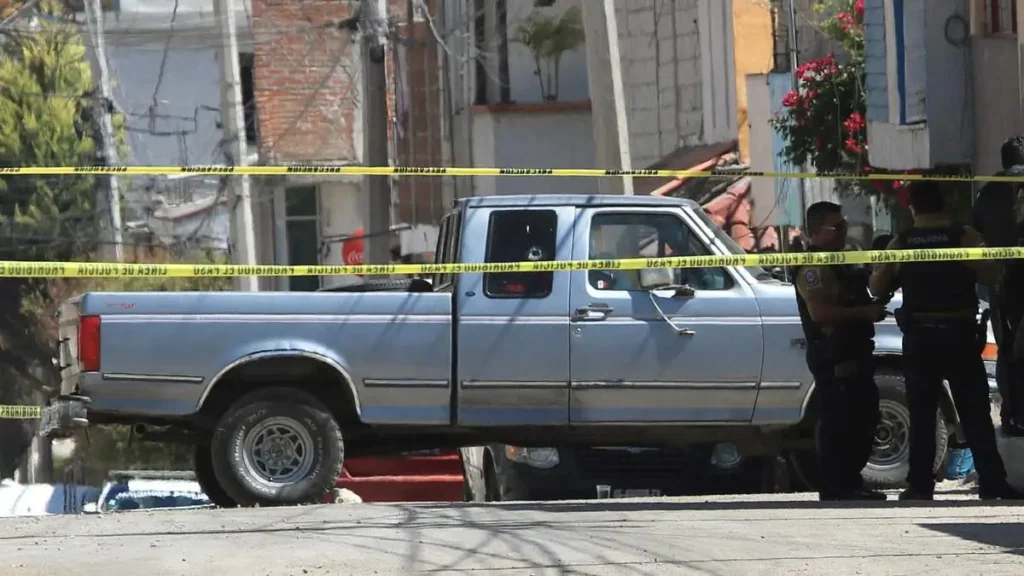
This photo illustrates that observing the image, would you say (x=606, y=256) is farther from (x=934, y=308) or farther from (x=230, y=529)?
(x=230, y=529)

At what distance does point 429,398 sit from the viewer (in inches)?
413

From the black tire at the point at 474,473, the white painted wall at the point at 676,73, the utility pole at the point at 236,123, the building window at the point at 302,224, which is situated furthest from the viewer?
the building window at the point at 302,224

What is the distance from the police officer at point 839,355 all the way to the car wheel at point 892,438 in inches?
33.4

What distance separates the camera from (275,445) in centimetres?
1062

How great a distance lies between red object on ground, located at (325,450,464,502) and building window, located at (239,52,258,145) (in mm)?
20225

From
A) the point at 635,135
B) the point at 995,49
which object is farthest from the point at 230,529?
the point at 635,135

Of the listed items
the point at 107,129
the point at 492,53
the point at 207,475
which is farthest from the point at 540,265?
the point at 107,129

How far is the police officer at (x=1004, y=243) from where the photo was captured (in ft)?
30.4

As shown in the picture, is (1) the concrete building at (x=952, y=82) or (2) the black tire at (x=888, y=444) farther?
(1) the concrete building at (x=952, y=82)

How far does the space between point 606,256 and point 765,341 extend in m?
1.06

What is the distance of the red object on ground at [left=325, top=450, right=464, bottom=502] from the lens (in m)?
15.5

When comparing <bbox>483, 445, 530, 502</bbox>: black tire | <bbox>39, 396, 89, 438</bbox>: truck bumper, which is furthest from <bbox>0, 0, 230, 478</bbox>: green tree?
<bbox>39, 396, 89, 438</bbox>: truck bumper

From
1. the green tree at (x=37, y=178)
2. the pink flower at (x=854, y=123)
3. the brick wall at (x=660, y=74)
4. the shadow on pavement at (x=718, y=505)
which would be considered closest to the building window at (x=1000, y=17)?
the pink flower at (x=854, y=123)

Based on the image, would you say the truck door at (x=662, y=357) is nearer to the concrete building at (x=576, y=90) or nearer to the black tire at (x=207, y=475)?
the black tire at (x=207, y=475)
